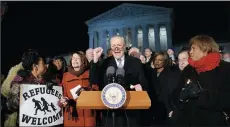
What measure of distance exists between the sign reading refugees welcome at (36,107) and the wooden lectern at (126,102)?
0.50 metres

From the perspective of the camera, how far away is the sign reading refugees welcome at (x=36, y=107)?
2926 mm

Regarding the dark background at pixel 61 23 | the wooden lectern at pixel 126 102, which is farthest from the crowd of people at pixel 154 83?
the dark background at pixel 61 23

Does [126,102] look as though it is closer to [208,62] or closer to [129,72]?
[129,72]

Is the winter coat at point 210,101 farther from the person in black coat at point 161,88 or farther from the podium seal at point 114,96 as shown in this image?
the person in black coat at point 161,88

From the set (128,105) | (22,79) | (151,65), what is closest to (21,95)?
(22,79)

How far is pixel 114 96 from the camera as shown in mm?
2518

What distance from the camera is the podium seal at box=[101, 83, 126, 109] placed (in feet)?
8.21

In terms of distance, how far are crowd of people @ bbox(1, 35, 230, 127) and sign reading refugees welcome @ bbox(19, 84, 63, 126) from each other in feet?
0.33

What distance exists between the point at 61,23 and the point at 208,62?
4.66 m

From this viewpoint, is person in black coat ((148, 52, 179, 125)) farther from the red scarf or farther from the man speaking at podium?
the red scarf

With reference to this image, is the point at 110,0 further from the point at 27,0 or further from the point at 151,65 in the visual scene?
the point at 151,65

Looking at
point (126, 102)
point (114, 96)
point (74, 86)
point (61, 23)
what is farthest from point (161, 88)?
point (61, 23)

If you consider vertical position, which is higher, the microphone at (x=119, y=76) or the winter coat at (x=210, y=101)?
the microphone at (x=119, y=76)

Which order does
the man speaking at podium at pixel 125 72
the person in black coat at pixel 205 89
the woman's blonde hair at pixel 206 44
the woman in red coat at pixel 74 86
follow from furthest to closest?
the woman in red coat at pixel 74 86 < the man speaking at podium at pixel 125 72 < the woman's blonde hair at pixel 206 44 < the person in black coat at pixel 205 89
